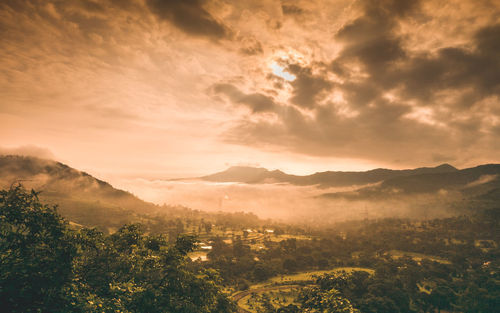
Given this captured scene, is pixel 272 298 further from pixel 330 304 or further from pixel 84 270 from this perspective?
pixel 330 304

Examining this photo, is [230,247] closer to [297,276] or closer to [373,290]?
[297,276]

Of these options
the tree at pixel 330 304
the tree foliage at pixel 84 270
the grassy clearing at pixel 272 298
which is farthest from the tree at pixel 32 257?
the grassy clearing at pixel 272 298

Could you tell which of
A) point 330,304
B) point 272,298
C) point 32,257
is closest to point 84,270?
point 32,257

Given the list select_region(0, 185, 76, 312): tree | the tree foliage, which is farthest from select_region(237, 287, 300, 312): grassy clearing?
select_region(0, 185, 76, 312): tree

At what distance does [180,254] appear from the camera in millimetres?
19484

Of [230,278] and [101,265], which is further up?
[101,265]

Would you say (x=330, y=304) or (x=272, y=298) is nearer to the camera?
(x=330, y=304)

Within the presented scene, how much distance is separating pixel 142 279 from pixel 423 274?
148 metres

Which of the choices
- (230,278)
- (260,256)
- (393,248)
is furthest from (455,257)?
(230,278)

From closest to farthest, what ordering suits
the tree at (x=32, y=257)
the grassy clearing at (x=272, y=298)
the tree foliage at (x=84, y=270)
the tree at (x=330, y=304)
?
the tree at (x=32, y=257), the tree foliage at (x=84, y=270), the tree at (x=330, y=304), the grassy clearing at (x=272, y=298)

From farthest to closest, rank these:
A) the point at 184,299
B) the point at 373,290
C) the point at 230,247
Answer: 1. the point at 230,247
2. the point at 373,290
3. the point at 184,299

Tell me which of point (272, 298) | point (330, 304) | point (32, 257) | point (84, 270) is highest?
point (32, 257)

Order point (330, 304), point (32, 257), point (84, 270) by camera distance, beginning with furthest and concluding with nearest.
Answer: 1. point (84, 270)
2. point (330, 304)
3. point (32, 257)

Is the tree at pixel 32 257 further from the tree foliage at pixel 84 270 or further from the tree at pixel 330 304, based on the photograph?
the tree at pixel 330 304
